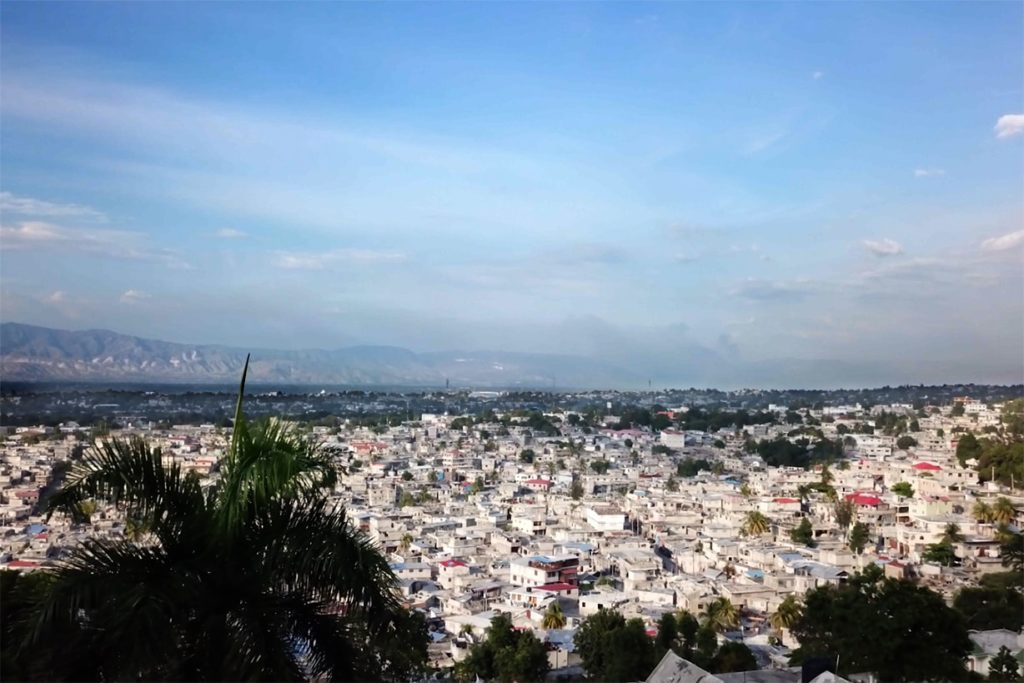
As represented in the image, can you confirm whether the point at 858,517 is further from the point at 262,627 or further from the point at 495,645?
the point at 262,627

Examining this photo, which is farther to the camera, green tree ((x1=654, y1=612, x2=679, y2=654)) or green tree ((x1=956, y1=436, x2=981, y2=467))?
green tree ((x1=956, y1=436, x2=981, y2=467))

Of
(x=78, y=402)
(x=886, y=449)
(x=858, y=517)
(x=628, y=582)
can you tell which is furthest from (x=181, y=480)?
(x=886, y=449)

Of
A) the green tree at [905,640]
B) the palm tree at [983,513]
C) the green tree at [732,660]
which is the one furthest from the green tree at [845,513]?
the green tree at [905,640]

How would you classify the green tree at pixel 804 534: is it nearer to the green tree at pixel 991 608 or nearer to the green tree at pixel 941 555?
the green tree at pixel 941 555


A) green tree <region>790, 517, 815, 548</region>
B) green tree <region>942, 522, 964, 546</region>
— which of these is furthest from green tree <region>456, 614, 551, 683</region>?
green tree <region>942, 522, 964, 546</region>

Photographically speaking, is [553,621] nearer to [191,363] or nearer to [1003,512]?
[1003,512]

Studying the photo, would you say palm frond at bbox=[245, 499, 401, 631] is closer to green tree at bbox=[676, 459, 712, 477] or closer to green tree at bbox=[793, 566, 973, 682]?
green tree at bbox=[793, 566, 973, 682]
